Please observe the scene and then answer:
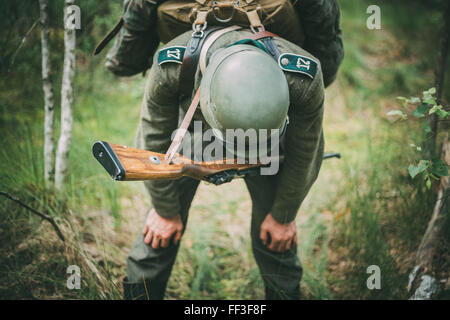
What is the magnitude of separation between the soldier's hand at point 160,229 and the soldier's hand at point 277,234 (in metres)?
0.50

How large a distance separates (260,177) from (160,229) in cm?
64

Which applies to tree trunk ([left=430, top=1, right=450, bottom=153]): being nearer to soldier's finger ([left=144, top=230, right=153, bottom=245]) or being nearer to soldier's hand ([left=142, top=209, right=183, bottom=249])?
soldier's hand ([left=142, top=209, right=183, bottom=249])

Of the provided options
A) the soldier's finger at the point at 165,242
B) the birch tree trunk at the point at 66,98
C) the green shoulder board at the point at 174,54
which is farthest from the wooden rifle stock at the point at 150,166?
the birch tree trunk at the point at 66,98

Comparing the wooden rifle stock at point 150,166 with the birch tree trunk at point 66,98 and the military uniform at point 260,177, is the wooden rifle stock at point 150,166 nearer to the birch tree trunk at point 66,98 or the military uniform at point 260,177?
the military uniform at point 260,177

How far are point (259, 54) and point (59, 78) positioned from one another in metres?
2.00

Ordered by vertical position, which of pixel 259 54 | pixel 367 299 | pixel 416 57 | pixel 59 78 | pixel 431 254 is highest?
pixel 416 57

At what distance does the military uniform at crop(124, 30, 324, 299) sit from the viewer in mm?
1438

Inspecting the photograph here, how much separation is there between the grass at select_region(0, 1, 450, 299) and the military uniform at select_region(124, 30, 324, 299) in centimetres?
25

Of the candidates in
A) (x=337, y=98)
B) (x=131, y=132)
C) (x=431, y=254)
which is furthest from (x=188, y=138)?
(x=337, y=98)

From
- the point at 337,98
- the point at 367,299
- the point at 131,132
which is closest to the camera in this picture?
the point at 367,299

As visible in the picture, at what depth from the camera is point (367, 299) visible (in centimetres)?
219

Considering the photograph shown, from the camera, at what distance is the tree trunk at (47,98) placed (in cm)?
216

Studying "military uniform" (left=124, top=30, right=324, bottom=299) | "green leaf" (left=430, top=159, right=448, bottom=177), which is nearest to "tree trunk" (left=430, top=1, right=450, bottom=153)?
"green leaf" (left=430, top=159, right=448, bottom=177)

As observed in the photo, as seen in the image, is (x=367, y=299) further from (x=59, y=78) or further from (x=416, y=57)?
(x=416, y=57)
